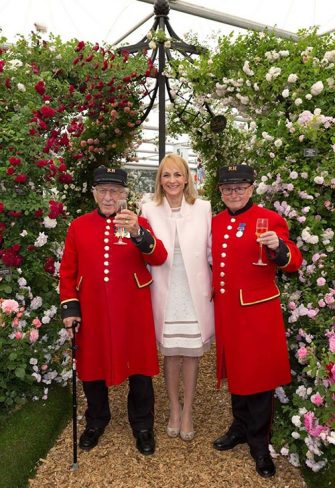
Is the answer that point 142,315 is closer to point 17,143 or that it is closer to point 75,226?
point 75,226

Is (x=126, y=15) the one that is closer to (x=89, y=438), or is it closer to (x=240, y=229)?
(x=240, y=229)

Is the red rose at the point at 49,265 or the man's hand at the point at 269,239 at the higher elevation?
the man's hand at the point at 269,239

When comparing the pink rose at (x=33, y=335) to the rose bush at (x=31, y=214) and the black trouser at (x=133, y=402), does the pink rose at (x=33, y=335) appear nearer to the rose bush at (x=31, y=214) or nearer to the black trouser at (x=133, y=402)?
the rose bush at (x=31, y=214)

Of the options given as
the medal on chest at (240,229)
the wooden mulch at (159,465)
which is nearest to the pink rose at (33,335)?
the wooden mulch at (159,465)

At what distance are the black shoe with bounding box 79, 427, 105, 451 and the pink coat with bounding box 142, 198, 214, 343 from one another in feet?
2.84

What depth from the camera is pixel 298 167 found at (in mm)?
3574

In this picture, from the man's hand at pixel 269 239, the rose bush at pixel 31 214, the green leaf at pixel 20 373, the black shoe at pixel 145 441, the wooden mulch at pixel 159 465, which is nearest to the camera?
the man's hand at pixel 269 239

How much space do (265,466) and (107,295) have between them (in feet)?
5.08

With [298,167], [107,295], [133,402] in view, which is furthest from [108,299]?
[298,167]

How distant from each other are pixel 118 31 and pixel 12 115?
20.4ft

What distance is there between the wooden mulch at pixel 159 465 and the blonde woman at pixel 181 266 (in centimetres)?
74

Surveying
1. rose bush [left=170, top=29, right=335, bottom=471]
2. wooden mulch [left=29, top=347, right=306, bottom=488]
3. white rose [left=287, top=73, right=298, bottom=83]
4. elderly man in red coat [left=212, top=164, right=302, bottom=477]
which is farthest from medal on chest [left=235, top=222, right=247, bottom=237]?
wooden mulch [left=29, top=347, right=306, bottom=488]

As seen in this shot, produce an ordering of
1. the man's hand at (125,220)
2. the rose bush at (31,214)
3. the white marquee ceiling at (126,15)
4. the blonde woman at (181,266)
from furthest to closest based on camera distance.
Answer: the white marquee ceiling at (126,15), the rose bush at (31,214), the blonde woman at (181,266), the man's hand at (125,220)

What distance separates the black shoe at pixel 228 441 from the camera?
329cm
